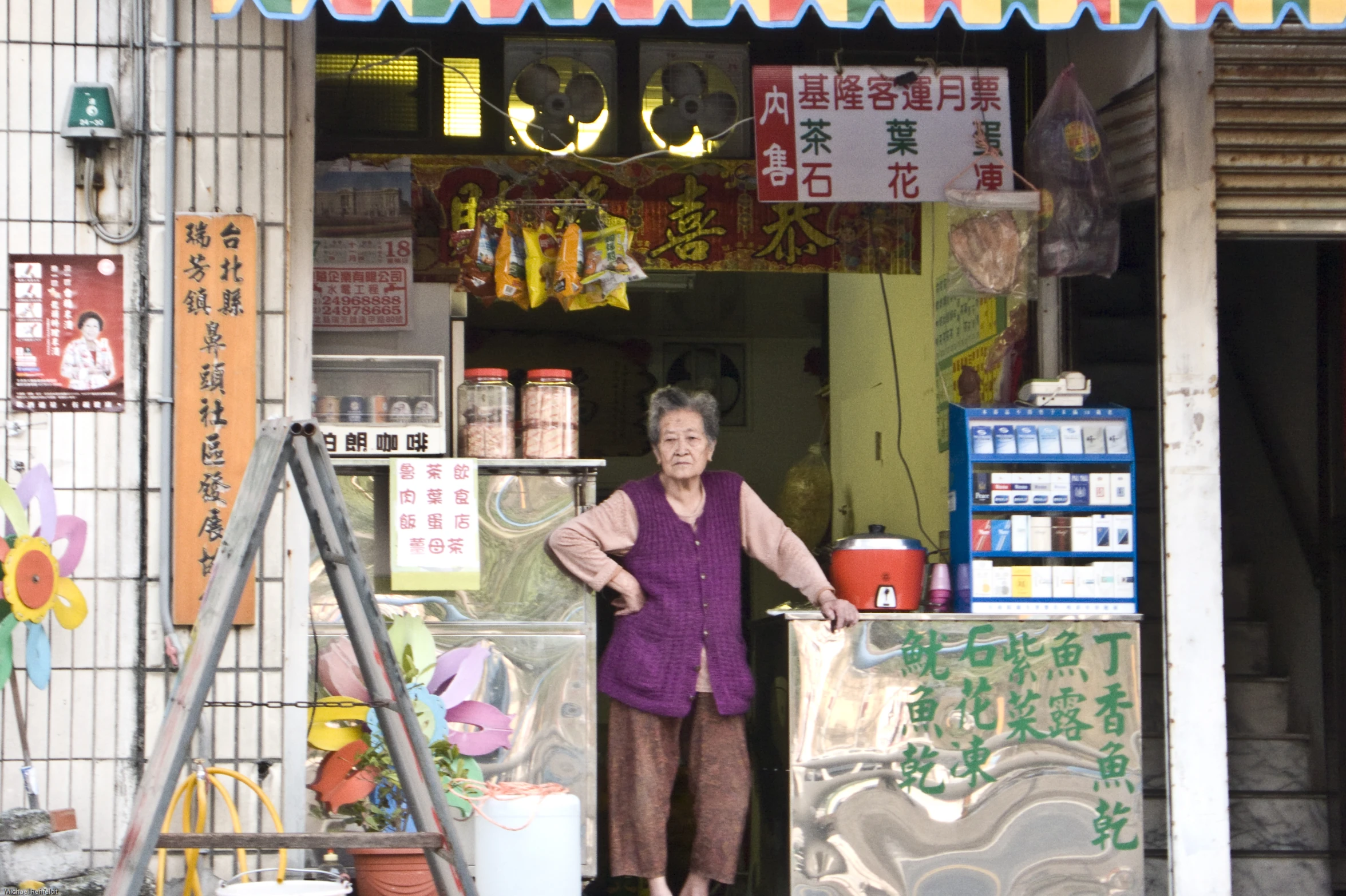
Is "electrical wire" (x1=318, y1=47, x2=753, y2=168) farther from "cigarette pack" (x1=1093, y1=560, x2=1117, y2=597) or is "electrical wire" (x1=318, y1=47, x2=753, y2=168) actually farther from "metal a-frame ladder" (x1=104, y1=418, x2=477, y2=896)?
"metal a-frame ladder" (x1=104, y1=418, x2=477, y2=896)

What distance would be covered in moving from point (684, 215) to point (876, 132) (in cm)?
136

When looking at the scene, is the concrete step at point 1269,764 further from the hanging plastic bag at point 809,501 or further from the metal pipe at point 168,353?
the metal pipe at point 168,353

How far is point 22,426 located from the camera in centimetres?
499

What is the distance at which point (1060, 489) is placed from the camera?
219 inches

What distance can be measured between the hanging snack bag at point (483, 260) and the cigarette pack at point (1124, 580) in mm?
2762

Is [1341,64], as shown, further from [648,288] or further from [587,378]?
[587,378]

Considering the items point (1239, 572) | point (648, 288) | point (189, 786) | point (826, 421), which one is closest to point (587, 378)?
point (648, 288)

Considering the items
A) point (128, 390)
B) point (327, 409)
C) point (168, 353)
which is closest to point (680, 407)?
point (327, 409)

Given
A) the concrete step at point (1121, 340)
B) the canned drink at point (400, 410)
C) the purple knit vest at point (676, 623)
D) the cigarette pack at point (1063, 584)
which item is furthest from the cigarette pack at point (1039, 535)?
the canned drink at point (400, 410)

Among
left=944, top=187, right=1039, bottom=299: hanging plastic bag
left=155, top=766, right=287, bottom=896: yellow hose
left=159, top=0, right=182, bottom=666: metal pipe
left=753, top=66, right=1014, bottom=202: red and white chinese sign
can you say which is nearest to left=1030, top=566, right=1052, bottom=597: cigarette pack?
left=944, top=187, right=1039, bottom=299: hanging plastic bag

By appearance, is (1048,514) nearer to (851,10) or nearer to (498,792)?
(851,10)

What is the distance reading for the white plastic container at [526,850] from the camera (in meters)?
4.98

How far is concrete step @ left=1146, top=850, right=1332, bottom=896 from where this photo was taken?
6496 millimetres

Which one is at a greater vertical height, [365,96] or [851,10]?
[365,96]
